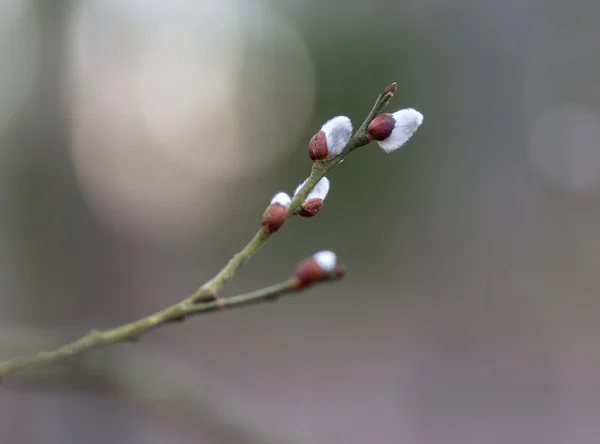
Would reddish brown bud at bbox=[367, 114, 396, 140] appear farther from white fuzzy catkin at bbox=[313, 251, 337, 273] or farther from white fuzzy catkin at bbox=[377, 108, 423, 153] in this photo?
white fuzzy catkin at bbox=[313, 251, 337, 273]

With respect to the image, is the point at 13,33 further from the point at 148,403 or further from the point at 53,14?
the point at 148,403

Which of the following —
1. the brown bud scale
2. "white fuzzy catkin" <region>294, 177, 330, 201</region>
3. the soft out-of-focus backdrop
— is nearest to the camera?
the brown bud scale

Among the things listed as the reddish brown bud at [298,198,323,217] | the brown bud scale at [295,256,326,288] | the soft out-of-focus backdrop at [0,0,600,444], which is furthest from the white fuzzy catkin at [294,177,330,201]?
the soft out-of-focus backdrop at [0,0,600,444]

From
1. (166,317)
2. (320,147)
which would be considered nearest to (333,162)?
(320,147)

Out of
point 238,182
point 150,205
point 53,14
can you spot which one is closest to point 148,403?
point 53,14

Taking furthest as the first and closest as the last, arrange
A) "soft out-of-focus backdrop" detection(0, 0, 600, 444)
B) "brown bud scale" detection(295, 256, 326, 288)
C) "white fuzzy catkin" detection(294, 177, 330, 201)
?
"soft out-of-focus backdrop" detection(0, 0, 600, 444)
"white fuzzy catkin" detection(294, 177, 330, 201)
"brown bud scale" detection(295, 256, 326, 288)

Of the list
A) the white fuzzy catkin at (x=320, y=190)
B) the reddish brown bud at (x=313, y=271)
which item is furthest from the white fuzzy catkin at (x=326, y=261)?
the white fuzzy catkin at (x=320, y=190)

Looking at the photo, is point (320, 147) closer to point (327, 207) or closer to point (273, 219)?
point (273, 219)
